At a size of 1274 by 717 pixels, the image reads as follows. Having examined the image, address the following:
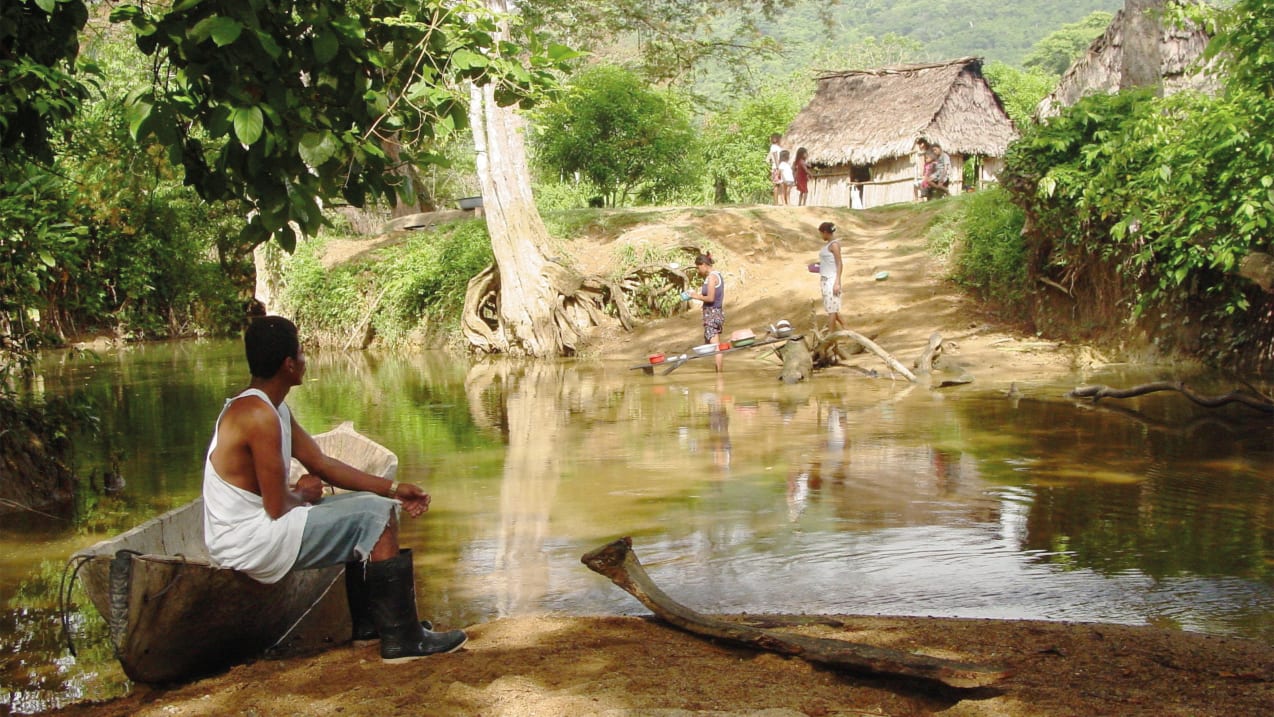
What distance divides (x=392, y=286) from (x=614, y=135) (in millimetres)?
6514

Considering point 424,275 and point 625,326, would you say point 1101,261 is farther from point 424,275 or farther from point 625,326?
point 424,275

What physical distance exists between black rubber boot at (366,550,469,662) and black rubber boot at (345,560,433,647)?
16cm

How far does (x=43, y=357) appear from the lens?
2186 cm

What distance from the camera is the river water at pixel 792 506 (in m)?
5.57

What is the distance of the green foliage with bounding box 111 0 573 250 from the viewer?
4.42m

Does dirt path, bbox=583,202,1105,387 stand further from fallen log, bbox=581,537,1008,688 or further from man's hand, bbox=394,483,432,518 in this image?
man's hand, bbox=394,483,432,518

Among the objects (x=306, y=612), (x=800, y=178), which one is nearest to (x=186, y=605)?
(x=306, y=612)

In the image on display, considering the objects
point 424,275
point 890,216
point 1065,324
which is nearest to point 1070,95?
point 890,216

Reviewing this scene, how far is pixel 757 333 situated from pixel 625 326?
96.0 inches

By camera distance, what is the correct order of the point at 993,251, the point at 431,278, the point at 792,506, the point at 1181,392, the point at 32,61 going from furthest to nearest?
the point at 431,278, the point at 993,251, the point at 1181,392, the point at 792,506, the point at 32,61

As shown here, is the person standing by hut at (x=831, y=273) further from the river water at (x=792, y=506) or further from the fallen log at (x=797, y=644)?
the fallen log at (x=797, y=644)

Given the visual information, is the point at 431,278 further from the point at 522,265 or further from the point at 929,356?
the point at 929,356

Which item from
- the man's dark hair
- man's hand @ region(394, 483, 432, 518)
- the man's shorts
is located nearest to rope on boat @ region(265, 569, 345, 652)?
the man's shorts

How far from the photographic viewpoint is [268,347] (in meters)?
4.61
